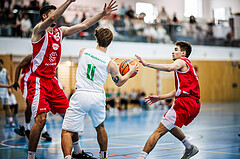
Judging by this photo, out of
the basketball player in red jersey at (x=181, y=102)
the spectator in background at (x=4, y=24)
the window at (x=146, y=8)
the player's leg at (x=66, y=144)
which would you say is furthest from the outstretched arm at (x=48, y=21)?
the window at (x=146, y=8)

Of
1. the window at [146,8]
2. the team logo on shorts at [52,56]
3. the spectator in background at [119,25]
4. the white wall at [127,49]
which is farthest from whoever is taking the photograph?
the window at [146,8]

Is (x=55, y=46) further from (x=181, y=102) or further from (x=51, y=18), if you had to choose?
(x=181, y=102)

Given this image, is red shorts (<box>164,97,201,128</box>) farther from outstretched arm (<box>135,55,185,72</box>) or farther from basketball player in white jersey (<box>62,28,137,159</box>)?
basketball player in white jersey (<box>62,28,137,159</box>)

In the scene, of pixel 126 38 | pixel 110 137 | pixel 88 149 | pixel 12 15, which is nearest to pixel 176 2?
pixel 126 38

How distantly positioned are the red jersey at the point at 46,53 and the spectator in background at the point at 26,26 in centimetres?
1204

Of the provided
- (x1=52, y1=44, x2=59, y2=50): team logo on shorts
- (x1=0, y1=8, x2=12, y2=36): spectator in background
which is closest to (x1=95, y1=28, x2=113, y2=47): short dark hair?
(x1=52, y1=44, x2=59, y2=50): team logo on shorts

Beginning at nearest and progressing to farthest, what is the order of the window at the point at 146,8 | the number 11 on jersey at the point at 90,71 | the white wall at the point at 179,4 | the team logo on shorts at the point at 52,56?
the number 11 on jersey at the point at 90,71, the team logo on shorts at the point at 52,56, the white wall at the point at 179,4, the window at the point at 146,8

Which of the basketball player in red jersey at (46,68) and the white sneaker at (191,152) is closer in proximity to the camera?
the basketball player in red jersey at (46,68)

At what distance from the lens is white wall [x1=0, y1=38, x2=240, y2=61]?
58.0ft

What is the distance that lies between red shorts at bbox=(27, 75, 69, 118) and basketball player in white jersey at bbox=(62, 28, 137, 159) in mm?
673

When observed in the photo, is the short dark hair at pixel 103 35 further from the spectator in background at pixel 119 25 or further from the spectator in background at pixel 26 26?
the spectator in background at pixel 119 25

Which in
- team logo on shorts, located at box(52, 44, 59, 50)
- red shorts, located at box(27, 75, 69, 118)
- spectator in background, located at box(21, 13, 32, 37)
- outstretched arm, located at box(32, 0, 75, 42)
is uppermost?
spectator in background, located at box(21, 13, 32, 37)

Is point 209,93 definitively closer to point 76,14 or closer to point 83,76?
point 76,14

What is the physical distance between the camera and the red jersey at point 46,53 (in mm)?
5437
